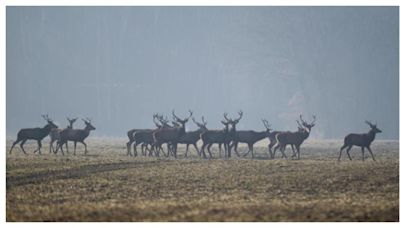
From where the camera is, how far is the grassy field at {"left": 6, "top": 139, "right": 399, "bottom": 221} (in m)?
20.2

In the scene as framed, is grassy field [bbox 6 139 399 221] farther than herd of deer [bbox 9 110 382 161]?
No

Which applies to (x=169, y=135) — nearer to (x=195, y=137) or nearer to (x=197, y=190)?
(x=195, y=137)

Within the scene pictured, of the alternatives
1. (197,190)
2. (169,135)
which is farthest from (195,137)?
(197,190)

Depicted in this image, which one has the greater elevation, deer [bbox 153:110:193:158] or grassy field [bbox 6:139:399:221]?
deer [bbox 153:110:193:158]

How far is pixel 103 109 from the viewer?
546ft

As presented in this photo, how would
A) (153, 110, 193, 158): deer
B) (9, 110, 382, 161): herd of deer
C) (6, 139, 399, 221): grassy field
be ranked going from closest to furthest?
(6, 139, 399, 221): grassy field, (9, 110, 382, 161): herd of deer, (153, 110, 193, 158): deer

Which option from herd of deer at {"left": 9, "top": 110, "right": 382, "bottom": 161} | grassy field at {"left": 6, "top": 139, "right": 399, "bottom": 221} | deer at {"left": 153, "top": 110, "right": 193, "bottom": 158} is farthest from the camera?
deer at {"left": 153, "top": 110, "right": 193, "bottom": 158}

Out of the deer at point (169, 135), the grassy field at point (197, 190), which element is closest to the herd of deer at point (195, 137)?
the deer at point (169, 135)

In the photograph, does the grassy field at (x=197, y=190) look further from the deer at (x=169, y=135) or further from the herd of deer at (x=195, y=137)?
the herd of deer at (x=195, y=137)

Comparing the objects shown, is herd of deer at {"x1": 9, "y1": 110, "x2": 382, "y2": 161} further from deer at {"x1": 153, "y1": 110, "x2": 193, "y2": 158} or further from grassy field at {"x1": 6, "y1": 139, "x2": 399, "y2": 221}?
grassy field at {"x1": 6, "y1": 139, "x2": 399, "y2": 221}

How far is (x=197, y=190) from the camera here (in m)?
25.7

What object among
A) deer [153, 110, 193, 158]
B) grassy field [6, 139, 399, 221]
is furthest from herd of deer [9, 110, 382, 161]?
grassy field [6, 139, 399, 221]

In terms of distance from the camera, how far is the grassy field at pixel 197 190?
20.2 m
